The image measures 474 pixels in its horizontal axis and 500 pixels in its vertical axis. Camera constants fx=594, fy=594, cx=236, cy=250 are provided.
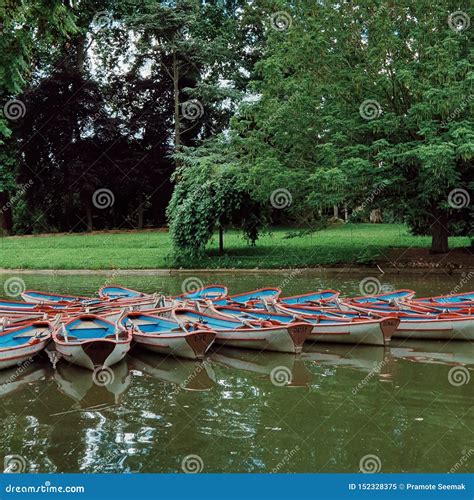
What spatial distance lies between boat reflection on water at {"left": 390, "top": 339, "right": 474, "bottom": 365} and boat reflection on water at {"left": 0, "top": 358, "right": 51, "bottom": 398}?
6642 mm

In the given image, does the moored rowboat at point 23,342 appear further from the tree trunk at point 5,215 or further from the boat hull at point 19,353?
the tree trunk at point 5,215

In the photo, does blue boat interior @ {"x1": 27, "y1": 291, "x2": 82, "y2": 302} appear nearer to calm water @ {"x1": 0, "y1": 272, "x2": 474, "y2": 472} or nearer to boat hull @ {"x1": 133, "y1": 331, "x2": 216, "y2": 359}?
calm water @ {"x1": 0, "y1": 272, "x2": 474, "y2": 472}

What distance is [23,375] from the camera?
1060cm

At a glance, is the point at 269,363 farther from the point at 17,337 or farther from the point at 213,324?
the point at 17,337

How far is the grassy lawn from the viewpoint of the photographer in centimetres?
2441

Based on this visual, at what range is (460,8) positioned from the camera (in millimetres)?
21062

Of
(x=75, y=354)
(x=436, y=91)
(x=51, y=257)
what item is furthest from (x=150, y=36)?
(x=75, y=354)

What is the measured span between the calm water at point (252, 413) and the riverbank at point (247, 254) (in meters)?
11.1

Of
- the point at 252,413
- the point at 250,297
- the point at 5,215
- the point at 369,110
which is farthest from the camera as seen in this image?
the point at 5,215

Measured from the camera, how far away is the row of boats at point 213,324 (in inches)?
432

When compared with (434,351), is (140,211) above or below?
above

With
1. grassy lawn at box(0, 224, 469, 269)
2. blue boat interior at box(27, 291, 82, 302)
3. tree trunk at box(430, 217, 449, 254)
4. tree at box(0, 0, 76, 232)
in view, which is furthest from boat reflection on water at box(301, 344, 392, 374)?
tree trunk at box(430, 217, 449, 254)

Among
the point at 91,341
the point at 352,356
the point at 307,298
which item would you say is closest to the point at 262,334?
the point at 352,356

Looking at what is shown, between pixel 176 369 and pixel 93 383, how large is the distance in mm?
1580
